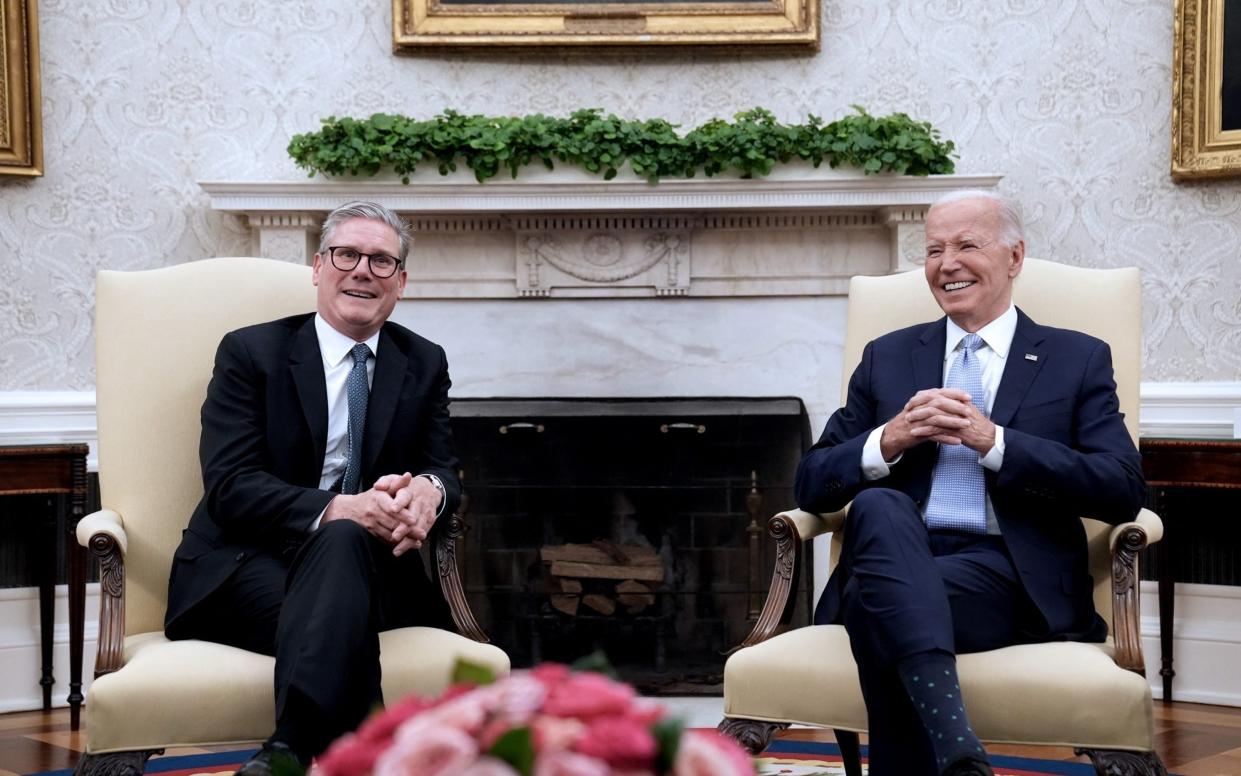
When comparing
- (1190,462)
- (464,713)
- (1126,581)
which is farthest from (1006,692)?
(1190,462)

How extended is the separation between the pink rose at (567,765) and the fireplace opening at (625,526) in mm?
3368

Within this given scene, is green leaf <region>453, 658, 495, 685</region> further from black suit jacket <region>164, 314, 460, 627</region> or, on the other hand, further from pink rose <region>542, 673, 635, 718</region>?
black suit jacket <region>164, 314, 460, 627</region>

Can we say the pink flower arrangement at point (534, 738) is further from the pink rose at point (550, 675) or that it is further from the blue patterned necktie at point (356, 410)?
the blue patterned necktie at point (356, 410)

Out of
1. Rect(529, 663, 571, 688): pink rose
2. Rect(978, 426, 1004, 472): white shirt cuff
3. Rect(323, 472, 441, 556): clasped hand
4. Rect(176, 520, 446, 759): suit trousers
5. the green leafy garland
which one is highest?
the green leafy garland

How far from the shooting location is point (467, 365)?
14.8ft

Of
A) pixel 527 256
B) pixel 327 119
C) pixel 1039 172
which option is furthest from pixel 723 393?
pixel 327 119

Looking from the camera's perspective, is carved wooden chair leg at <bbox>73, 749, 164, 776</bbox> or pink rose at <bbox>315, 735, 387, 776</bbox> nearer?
pink rose at <bbox>315, 735, 387, 776</bbox>

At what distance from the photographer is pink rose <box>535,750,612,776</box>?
2.98 feet

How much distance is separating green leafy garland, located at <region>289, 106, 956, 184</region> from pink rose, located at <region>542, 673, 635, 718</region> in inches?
133

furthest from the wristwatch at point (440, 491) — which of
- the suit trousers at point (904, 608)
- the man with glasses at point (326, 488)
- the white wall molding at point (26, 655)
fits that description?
the white wall molding at point (26, 655)

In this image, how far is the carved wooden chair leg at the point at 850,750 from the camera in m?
2.78

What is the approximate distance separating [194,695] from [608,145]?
2548 millimetres

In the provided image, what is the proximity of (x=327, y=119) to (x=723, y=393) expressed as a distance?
5.44ft

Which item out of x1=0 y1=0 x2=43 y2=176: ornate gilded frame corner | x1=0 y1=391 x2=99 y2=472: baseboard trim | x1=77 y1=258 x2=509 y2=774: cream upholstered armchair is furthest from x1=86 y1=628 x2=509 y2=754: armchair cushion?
x1=0 y1=0 x2=43 y2=176: ornate gilded frame corner
